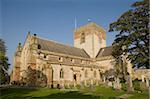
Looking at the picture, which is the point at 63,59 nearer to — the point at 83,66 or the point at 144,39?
the point at 83,66

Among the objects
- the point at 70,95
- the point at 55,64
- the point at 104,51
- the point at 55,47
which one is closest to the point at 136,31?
the point at 70,95

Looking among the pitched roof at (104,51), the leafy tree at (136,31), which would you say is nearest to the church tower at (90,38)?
the pitched roof at (104,51)

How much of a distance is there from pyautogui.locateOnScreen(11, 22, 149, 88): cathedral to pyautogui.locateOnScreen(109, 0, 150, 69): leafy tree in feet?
47.7

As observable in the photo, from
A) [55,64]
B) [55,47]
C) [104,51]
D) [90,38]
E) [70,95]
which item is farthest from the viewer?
[90,38]

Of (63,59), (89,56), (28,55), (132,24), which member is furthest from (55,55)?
(132,24)

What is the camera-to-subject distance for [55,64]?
38562mm

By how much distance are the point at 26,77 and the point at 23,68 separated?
376 cm

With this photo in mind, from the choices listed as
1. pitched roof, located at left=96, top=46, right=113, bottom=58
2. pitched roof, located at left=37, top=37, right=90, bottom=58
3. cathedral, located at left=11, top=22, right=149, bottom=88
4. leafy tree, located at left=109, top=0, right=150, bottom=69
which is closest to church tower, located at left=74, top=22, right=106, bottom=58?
cathedral, located at left=11, top=22, right=149, bottom=88

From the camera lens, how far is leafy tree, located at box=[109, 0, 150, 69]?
77.8 feet

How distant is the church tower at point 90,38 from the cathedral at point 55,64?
0.40 m

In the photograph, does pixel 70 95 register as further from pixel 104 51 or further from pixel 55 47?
pixel 104 51

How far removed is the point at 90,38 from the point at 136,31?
34346mm

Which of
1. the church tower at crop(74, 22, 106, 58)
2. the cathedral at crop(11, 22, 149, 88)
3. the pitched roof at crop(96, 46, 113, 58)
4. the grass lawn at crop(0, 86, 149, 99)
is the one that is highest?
the church tower at crop(74, 22, 106, 58)

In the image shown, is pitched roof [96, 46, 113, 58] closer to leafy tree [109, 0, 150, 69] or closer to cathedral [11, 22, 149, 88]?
cathedral [11, 22, 149, 88]
